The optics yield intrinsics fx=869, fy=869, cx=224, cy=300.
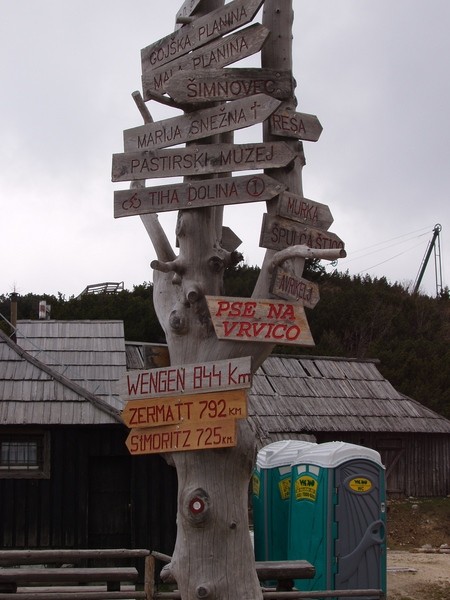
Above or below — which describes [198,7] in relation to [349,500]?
above

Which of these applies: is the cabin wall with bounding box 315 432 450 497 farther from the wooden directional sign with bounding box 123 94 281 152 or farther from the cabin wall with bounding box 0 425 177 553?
the wooden directional sign with bounding box 123 94 281 152

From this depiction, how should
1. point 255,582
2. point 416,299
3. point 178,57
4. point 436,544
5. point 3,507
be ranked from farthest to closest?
point 416,299 < point 436,544 < point 3,507 < point 178,57 < point 255,582

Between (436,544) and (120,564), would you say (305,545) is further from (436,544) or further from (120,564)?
(436,544)

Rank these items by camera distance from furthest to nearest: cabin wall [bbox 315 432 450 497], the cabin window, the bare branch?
cabin wall [bbox 315 432 450 497] < the cabin window < the bare branch

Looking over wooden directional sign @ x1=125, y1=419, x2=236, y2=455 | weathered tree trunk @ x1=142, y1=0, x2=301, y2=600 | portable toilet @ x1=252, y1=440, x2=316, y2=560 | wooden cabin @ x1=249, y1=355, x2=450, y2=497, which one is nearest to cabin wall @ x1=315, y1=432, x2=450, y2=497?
wooden cabin @ x1=249, y1=355, x2=450, y2=497

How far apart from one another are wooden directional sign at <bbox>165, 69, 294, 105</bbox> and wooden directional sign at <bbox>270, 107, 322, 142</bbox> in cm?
16

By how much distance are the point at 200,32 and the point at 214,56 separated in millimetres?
225

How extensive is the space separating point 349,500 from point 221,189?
579cm

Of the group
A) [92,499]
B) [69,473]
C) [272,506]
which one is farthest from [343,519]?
[69,473]

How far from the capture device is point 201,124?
6.23m

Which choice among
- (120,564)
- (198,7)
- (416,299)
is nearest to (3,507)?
(120,564)

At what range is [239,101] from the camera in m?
6.04

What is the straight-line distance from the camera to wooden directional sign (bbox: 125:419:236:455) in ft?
18.7

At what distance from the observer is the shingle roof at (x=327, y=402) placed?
72.9ft
